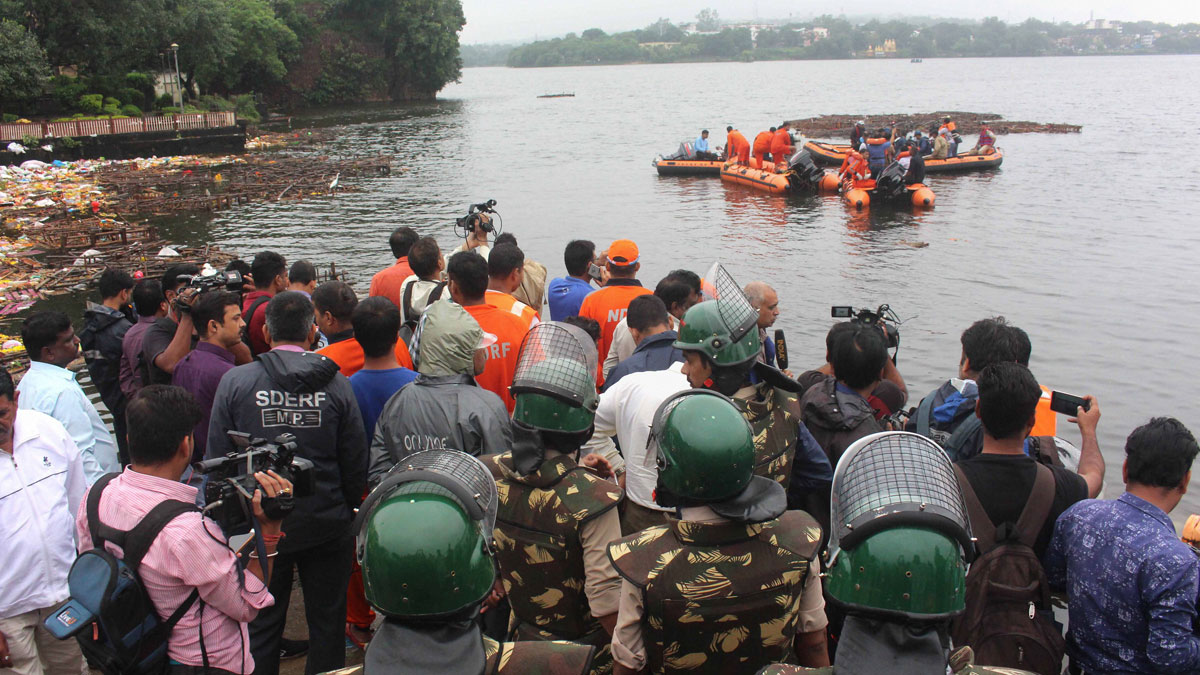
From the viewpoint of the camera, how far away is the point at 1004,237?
1861cm

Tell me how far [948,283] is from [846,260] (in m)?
2.29

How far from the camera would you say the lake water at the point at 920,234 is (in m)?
11.7

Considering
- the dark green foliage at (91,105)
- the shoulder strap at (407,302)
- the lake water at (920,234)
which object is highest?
the dark green foliage at (91,105)

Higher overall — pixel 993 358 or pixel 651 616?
pixel 993 358

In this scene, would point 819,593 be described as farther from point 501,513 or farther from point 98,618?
point 98,618

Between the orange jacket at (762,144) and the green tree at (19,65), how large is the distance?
93.2 ft

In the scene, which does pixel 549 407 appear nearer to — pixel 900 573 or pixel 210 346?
pixel 900 573

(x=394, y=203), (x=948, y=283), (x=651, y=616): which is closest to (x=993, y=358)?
(x=651, y=616)

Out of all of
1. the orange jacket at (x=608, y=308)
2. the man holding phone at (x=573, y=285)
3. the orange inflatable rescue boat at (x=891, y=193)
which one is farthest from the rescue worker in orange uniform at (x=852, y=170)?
the orange jacket at (x=608, y=308)

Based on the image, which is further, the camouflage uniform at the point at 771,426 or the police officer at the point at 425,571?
the camouflage uniform at the point at 771,426

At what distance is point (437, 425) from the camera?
358 cm

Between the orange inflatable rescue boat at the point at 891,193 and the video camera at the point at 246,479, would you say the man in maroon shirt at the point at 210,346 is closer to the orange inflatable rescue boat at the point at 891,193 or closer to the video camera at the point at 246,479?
the video camera at the point at 246,479

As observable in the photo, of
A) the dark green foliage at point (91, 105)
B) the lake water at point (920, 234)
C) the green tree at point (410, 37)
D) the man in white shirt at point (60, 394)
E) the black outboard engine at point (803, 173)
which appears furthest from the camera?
the green tree at point (410, 37)

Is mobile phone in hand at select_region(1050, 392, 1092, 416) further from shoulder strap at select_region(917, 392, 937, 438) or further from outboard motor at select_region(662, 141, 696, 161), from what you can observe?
outboard motor at select_region(662, 141, 696, 161)
